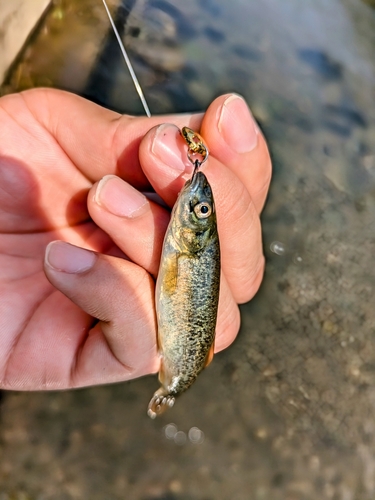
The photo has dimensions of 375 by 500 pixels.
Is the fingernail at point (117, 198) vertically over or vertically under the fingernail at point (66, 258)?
over

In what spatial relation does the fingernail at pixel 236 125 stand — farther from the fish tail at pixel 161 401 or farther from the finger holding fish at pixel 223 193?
the fish tail at pixel 161 401

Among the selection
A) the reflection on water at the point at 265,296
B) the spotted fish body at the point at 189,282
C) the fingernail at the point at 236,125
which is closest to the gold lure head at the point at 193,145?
the spotted fish body at the point at 189,282

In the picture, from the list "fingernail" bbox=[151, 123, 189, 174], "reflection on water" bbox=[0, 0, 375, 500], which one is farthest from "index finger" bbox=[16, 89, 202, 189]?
"reflection on water" bbox=[0, 0, 375, 500]

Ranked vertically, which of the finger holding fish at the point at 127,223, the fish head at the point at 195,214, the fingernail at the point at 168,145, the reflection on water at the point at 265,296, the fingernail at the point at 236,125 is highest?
the fingernail at the point at 236,125

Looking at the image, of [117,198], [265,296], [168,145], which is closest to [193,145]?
[168,145]

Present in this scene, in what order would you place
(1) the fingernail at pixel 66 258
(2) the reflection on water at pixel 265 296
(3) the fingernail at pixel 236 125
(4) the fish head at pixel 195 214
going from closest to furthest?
(4) the fish head at pixel 195 214 → (1) the fingernail at pixel 66 258 → (3) the fingernail at pixel 236 125 → (2) the reflection on water at pixel 265 296

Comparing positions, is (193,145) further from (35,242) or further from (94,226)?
(35,242)

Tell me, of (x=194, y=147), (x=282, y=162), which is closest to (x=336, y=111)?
(x=282, y=162)
